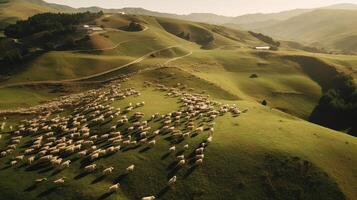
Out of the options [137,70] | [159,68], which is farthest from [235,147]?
[137,70]

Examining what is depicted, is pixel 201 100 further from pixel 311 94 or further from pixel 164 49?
pixel 164 49

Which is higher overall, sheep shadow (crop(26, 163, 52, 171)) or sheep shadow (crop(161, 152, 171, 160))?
sheep shadow (crop(161, 152, 171, 160))

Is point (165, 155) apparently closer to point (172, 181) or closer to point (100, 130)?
point (172, 181)

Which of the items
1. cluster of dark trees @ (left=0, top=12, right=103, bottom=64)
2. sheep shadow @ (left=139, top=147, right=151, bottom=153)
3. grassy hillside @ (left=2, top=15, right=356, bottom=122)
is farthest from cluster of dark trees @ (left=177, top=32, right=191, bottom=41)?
sheep shadow @ (left=139, top=147, right=151, bottom=153)

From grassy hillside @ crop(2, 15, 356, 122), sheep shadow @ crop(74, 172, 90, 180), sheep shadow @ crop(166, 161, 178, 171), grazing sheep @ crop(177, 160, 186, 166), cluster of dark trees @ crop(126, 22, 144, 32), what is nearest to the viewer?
sheep shadow @ crop(74, 172, 90, 180)

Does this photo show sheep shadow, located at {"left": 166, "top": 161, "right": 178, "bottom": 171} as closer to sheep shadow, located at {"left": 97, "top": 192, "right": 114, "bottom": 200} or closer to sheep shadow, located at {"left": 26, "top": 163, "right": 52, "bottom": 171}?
sheep shadow, located at {"left": 97, "top": 192, "right": 114, "bottom": 200}

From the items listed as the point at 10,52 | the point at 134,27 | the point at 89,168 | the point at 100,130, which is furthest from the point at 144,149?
the point at 134,27

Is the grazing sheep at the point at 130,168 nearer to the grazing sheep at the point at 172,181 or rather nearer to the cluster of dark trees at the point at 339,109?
the grazing sheep at the point at 172,181
